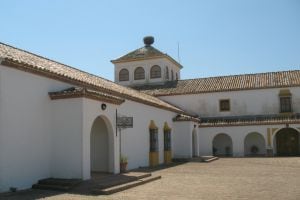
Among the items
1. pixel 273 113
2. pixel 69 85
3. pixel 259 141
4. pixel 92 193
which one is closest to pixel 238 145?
pixel 259 141

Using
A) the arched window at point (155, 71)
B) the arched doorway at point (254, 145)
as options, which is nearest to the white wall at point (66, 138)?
the arched doorway at point (254, 145)

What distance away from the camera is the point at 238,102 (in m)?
29.4

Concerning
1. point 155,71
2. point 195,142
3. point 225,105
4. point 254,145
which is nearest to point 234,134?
point 254,145

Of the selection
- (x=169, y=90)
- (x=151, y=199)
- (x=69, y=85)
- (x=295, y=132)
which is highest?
(x=169, y=90)

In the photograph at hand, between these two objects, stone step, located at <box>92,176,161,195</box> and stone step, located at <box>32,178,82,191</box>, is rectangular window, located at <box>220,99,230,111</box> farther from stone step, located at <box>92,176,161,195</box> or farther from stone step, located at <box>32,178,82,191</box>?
stone step, located at <box>32,178,82,191</box>

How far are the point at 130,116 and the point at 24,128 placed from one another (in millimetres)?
7119

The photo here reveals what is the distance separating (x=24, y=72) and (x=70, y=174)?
3.50m

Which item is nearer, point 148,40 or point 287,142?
point 287,142

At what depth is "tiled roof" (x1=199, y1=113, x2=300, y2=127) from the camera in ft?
87.6

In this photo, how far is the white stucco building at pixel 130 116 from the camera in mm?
10969

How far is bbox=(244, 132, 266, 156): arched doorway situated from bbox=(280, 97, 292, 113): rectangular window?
278 cm

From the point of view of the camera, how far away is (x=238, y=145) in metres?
27.6

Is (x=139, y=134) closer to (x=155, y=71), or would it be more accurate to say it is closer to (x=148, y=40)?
(x=155, y=71)

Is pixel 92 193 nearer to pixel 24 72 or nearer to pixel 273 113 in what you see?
pixel 24 72
